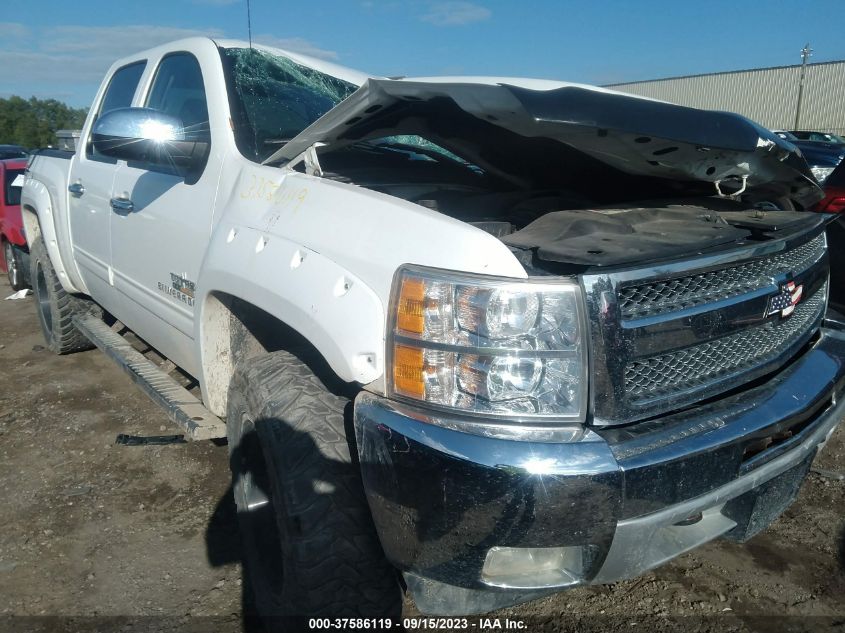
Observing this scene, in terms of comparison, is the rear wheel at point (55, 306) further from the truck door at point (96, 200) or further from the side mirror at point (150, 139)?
the side mirror at point (150, 139)

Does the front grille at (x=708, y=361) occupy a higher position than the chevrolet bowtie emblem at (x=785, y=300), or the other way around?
the chevrolet bowtie emblem at (x=785, y=300)

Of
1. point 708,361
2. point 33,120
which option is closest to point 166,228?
point 708,361

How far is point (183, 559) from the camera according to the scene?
287 cm

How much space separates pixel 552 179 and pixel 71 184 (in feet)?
9.90

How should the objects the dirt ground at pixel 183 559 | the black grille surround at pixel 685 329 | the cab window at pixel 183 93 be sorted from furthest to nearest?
1. the cab window at pixel 183 93
2. the dirt ground at pixel 183 559
3. the black grille surround at pixel 685 329

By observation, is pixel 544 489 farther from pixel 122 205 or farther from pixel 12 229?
pixel 12 229

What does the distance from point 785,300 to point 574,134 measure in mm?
865

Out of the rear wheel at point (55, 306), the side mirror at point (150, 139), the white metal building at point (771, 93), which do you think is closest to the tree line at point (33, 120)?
the white metal building at point (771, 93)

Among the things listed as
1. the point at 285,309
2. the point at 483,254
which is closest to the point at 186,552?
the point at 285,309

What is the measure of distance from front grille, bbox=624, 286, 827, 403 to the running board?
174 centimetres

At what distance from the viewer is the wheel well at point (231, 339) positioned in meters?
2.64

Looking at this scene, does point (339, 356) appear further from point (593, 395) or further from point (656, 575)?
point (656, 575)

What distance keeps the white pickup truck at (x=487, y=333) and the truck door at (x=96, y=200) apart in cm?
91

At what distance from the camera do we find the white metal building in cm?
3631
